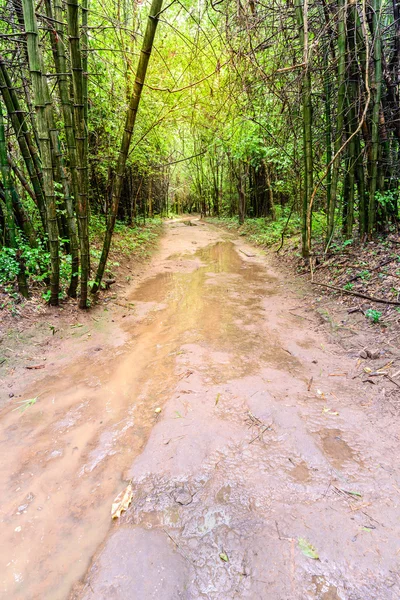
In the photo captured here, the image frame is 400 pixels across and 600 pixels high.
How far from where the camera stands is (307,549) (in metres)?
1.26

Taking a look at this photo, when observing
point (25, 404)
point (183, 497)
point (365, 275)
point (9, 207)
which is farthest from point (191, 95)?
point (183, 497)

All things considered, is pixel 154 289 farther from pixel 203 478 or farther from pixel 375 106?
pixel 375 106

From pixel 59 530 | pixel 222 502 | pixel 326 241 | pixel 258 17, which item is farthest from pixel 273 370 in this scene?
pixel 258 17

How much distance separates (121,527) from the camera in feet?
4.64

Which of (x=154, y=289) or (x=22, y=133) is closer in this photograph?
(x=22, y=133)

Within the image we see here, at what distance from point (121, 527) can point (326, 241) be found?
520cm

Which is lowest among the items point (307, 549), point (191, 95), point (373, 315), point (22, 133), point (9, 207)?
point (307, 549)

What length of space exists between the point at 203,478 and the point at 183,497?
147 mm

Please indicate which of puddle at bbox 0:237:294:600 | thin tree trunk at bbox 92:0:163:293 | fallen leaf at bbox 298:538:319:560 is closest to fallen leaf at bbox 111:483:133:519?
puddle at bbox 0:237:294:600

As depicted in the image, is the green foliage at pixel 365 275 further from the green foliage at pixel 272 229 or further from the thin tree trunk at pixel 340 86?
the green foliage at pixel 272 229

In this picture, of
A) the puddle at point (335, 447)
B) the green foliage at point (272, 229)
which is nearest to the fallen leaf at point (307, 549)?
the puddle at point (335, 447)

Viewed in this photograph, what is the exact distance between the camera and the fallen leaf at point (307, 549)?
1.24 metres

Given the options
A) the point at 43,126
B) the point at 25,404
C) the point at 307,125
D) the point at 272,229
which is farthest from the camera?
the point at 272,229

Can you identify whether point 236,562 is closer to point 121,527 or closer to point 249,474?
point 249,474
